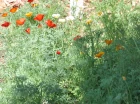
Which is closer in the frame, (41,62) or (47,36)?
(41,62)

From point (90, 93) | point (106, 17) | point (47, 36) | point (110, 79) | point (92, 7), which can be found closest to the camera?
point (110, 79)

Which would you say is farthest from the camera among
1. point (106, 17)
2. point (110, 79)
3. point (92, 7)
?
point (92, 7)

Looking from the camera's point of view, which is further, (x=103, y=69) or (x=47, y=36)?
(x=47, y=36)

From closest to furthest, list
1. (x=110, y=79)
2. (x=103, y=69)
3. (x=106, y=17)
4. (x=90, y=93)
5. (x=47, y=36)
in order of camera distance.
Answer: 1. (x=110, y=79)
2. (x=90, y=93)
3. (x=103, y=69)
4. (x=47, y=36)
5. (x=106, y=17)

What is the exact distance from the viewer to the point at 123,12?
5.05m

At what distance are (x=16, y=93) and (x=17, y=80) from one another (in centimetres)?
18

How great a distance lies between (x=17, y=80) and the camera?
368 centimetres

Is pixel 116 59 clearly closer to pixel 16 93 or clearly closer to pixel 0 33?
pixel 16 93

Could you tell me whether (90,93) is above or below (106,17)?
below

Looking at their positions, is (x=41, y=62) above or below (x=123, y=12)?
below

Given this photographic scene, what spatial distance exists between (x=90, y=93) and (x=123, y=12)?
1822 millimetres

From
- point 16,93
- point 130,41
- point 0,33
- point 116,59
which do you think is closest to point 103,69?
point 116,59

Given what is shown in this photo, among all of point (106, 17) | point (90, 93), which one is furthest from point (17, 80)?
point (106, 17)

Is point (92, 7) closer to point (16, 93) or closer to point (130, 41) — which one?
point (130, 41)
